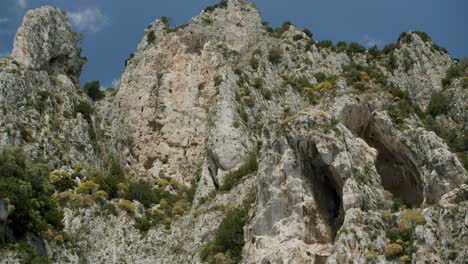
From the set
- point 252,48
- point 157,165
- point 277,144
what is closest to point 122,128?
point 157,165

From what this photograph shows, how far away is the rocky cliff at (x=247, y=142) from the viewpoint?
38.6m

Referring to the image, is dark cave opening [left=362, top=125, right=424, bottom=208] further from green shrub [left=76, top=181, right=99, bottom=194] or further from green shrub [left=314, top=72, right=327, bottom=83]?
green shrub [left=314, top=72, right=327, bottom=83]

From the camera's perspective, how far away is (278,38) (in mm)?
84000

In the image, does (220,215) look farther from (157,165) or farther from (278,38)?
(278,38)

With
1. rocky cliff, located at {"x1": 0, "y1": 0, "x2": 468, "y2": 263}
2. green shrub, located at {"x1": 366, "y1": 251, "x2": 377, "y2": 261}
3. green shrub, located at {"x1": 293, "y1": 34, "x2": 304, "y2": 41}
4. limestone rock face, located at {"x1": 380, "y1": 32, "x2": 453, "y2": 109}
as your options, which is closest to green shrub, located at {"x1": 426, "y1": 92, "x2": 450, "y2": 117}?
rocky cliff, located at {"x1": 0, "y1": 0, "x2": 468, "y2": 263}

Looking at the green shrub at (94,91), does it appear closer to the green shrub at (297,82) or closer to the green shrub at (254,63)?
the green shrub at (254,63)

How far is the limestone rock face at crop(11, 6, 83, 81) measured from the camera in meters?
69.2

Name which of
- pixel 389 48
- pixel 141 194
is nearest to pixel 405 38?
pixel 389 48

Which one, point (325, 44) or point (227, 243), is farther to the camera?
point (325, 44)

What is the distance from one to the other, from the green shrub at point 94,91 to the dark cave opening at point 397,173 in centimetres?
4297

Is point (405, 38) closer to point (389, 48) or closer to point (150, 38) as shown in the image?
point (389, 48)

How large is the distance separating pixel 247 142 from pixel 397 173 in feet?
67.7

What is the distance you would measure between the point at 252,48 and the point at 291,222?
43432mm

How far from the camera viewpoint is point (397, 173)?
4466 cm
